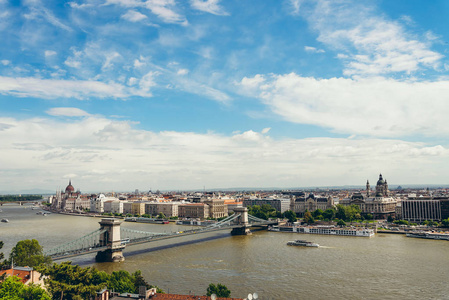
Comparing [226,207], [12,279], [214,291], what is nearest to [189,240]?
[214,291]

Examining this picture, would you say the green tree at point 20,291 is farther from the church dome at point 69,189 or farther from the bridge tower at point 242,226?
the church dome at point 69,189

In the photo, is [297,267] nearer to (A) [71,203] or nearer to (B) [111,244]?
(B) [111,244]

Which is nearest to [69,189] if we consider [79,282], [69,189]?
[69,189]

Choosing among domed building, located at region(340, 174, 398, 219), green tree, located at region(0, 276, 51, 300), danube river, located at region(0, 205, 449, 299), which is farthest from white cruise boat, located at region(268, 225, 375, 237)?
green tree, located at region(0, 276, 51, 300)

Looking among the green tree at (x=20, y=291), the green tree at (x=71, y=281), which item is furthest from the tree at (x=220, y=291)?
the green tree at (x=20, y=291)

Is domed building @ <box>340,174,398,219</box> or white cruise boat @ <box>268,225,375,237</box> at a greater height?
domed building @ <box>340,174,398,219</box>

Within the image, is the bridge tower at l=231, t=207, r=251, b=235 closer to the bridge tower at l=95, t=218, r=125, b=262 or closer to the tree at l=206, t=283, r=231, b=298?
the bridge tower at l=95, t=218, r=125, b=262
